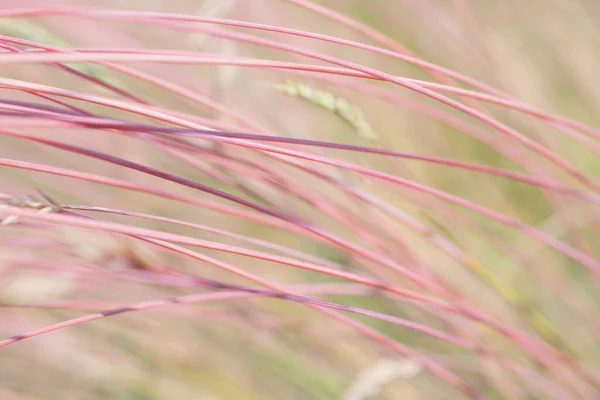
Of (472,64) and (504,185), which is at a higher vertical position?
(472,64)

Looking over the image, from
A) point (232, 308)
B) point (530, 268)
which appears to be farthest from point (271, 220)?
point (530, 268)

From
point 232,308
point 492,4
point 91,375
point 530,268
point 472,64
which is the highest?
point 492,4

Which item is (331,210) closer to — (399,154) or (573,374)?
(399,154)

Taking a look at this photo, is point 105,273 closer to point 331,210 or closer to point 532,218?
point 331,210

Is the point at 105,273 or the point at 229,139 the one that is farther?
the point at 105,273

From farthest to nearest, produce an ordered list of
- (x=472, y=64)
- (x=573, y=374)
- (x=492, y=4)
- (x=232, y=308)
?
(x=492, y=4)
(x=472, y=64)
(x=232, y=308)
(x=573, y=374)

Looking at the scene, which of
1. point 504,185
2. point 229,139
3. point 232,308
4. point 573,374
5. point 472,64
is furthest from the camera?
point 504,185
